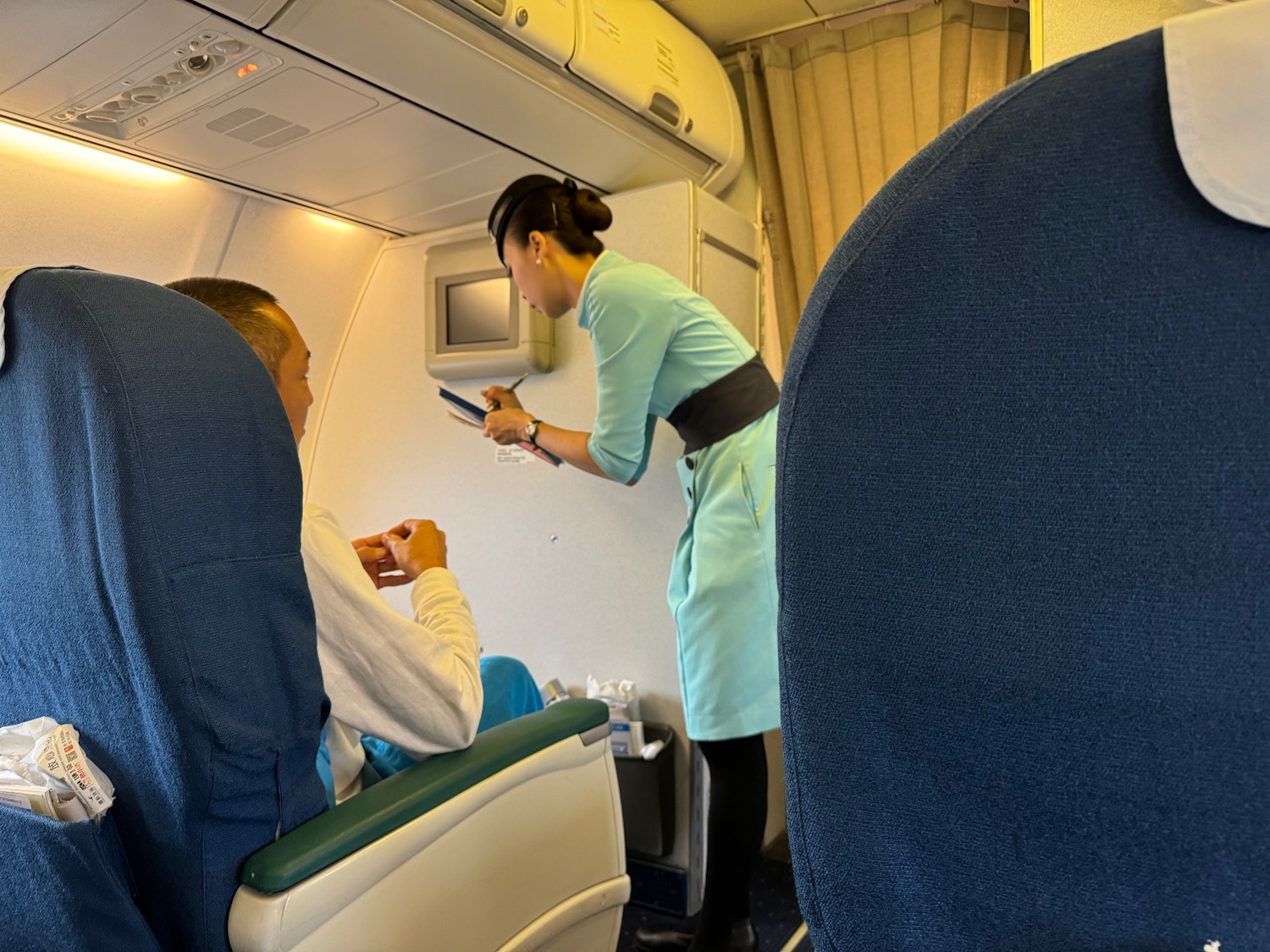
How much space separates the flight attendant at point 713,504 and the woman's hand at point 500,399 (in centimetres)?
47

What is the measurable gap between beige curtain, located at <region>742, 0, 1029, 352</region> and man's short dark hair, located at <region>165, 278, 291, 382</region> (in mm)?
1561

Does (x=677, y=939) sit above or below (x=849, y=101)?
below

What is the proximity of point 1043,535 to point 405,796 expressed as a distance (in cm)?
97

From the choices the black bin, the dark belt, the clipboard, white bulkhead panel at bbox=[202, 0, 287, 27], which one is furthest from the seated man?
the black bin

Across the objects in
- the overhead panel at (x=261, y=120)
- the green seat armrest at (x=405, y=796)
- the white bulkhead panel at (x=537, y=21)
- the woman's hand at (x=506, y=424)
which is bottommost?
the green seat armrest at (x=405, y=796)

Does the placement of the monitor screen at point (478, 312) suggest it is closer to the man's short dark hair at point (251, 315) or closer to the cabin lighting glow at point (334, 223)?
the cabin lighting glow at point (334, 223)

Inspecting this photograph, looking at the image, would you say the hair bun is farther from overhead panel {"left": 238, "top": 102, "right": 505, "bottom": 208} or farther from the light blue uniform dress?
overhead panel {"left": 238, "top": 102, "right": 505, "bottom": 208}

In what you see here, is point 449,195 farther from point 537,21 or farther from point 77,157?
point 77,157

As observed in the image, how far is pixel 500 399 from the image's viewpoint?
261 centimetres

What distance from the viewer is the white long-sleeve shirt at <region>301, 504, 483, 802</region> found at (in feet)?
4.22

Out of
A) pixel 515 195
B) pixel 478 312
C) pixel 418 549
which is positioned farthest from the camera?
pixel 478 312

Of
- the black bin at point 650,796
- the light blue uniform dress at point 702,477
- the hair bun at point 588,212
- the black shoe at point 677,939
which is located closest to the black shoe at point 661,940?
the black shoe at point 677,939

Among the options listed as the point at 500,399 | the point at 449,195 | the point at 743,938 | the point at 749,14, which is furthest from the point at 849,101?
the point at 743,938

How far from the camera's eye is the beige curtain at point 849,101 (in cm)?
246
